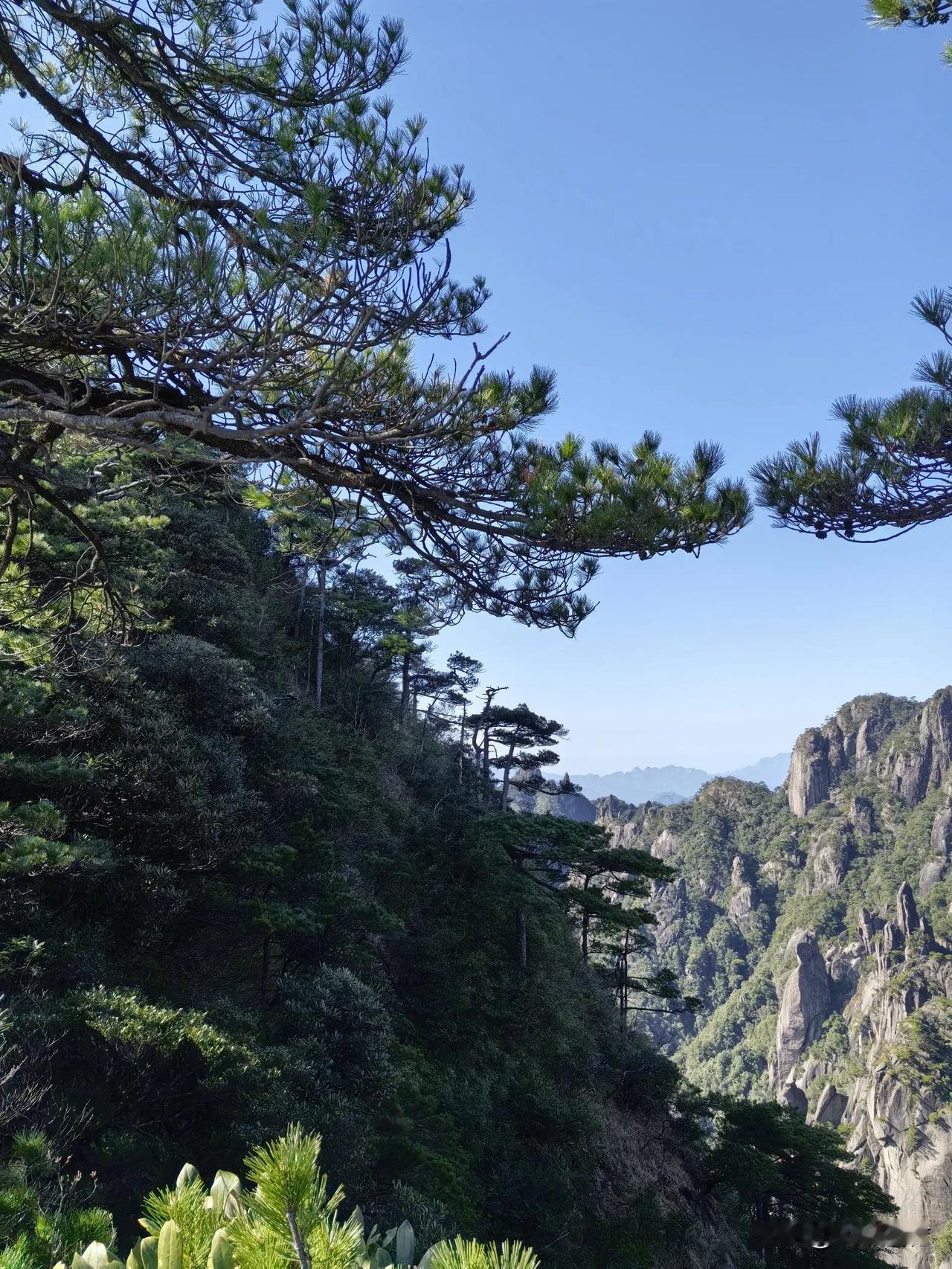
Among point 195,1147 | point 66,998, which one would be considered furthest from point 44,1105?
point 195,1147

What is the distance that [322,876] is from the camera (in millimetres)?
8742

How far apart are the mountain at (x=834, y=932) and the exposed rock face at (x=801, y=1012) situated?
11 centimetres

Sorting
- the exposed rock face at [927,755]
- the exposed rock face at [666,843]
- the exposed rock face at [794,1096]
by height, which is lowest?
the exposed rock face at [794,1096]

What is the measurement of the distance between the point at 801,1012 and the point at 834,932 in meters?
8.77

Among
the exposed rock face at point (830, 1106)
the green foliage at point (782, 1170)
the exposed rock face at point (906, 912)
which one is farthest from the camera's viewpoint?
the exposed rock face at point (906, 912)

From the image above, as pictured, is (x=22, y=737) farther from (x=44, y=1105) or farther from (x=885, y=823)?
(x=885, y=823)

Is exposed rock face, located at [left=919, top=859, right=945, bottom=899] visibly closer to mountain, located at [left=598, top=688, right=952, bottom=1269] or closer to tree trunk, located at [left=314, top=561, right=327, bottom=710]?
mountain, located at [left=598, top=688, right=952, bottom=1269]

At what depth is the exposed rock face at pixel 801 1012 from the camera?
57156 mm

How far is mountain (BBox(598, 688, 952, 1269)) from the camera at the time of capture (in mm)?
38406

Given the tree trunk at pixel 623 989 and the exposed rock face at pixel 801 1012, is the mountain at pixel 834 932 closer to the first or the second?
the exposed rock face at pixel 801 1012

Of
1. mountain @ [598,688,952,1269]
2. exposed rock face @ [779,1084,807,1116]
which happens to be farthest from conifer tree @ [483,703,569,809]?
exposed rock face @ [779,1084,807,1116]

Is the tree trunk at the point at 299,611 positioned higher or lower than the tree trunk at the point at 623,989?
higher

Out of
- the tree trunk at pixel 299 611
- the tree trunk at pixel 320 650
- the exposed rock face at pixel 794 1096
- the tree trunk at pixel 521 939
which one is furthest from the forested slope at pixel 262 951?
the exposed rock face at pixel 794 1096

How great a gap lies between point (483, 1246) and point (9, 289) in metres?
2.75
